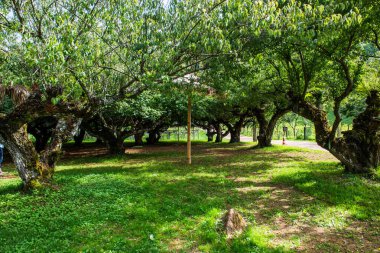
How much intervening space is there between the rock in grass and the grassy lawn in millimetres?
142

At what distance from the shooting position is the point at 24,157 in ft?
23.7

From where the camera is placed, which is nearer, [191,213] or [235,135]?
[191,213]

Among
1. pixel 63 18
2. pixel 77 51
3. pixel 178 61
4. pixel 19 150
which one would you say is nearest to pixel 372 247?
pixel 178 61

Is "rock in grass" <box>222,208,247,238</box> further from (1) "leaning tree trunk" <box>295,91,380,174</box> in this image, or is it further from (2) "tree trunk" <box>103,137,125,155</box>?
(2) "tree trunk" <box>103,137,125,155</box>

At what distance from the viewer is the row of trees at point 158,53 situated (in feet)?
16.7

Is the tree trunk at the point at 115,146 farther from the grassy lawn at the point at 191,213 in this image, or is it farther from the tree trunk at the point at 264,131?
the tree trunk at the point at 264,131

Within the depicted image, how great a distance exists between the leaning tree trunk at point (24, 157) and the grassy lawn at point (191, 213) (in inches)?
19.1

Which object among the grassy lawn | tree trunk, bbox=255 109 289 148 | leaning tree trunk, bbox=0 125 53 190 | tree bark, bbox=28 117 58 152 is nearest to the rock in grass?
the grassy lawn

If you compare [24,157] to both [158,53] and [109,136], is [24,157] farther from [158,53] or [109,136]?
[109,136]

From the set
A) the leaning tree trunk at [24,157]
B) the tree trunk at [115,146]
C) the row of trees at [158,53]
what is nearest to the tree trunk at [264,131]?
the row of trees at [158,53]

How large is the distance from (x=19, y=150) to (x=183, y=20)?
17.4ft

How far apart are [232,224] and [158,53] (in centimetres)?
385

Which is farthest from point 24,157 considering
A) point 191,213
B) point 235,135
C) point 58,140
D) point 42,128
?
point 235,135

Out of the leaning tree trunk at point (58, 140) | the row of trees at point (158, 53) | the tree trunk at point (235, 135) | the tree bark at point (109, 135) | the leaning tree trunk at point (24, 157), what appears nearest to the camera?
the row of trees at point (158, 53)
